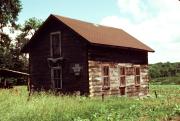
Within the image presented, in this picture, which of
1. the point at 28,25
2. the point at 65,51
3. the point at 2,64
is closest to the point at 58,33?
the point at 65,51

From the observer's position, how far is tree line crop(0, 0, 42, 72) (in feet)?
150

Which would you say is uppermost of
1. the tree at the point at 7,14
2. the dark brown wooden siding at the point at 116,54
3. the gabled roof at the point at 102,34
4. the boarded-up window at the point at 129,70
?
the tree at the point at 7,14

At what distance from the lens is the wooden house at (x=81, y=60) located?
26.2 metres

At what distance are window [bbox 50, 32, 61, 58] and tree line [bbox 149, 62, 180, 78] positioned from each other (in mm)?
70846

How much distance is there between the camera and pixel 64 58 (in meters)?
27.2

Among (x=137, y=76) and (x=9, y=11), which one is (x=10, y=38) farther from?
(x=137, y=76)

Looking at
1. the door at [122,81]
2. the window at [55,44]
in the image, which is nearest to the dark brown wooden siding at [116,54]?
the door at [122,81]

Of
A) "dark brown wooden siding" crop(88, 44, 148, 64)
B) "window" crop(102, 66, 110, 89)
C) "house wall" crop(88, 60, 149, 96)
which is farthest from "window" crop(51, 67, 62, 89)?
"window" crop(102, 66, 110, 89)

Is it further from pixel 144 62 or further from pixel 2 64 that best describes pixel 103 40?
pixel 2 64

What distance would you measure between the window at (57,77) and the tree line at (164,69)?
233 ft

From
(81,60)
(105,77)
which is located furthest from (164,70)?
(81,60)

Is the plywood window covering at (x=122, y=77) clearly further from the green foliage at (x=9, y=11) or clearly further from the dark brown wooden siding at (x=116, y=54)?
the green foliage at (x=9, y=11)

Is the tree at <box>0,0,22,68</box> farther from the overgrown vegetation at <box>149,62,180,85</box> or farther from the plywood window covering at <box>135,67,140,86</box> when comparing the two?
the overgrown vegetation at <box>149,62,180,85</box>

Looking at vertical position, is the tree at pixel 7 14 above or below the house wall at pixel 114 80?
above
